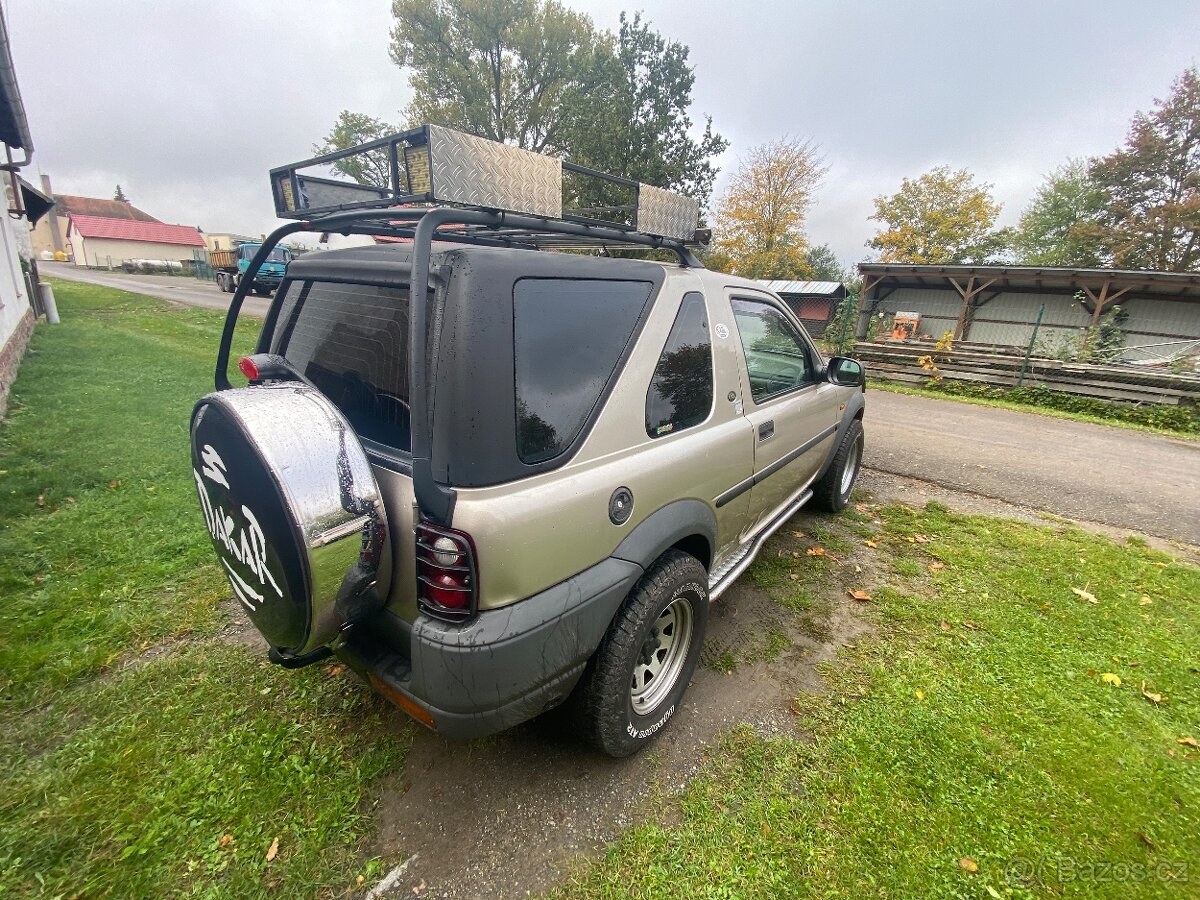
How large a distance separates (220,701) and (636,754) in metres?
1.81

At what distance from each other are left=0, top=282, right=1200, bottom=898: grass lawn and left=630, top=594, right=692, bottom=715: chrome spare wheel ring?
1.09 ft

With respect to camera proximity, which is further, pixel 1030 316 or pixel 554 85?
pixel 554 85

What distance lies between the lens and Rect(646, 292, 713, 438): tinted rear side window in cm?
204

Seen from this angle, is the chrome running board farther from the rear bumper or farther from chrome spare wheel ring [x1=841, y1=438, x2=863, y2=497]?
chrome spare wheel ring [x1=841, y1=438, x2=863, y2=497]

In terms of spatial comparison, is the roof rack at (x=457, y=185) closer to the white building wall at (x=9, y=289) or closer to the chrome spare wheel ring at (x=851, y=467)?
the chrome spare wheel ring at (x=851, y=467)

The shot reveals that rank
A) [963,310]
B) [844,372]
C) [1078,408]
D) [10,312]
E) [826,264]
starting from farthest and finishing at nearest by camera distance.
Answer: [826,264] < [963,310] < [1078,408] < [10,312] < [844,372]

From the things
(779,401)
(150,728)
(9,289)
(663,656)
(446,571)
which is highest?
(779,401)

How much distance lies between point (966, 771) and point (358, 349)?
2862 millimetres

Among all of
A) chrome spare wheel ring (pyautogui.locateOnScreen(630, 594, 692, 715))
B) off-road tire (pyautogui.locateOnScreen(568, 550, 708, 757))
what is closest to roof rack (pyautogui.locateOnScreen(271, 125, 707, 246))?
off-road tire (pyautogui.locateOnScreen(568, 550, 708, 757))

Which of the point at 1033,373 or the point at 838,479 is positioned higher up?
the point at 1033,373

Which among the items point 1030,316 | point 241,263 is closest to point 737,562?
point 1030,316

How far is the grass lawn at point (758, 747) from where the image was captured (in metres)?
1.69

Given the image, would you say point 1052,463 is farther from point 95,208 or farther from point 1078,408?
point 95,208

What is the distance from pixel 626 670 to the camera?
6.18 feet
